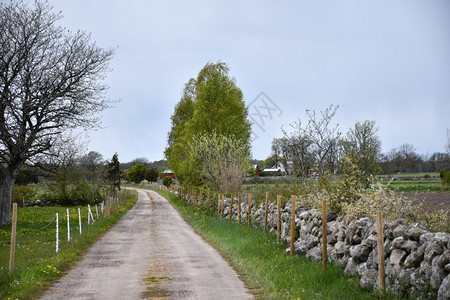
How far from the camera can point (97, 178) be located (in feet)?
146

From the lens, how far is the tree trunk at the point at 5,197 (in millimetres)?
25000

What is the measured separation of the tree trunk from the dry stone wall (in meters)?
19.3

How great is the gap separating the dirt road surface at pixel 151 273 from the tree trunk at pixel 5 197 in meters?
10.6

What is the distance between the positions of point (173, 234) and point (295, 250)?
8.81 meters

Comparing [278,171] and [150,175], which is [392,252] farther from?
[150,175]

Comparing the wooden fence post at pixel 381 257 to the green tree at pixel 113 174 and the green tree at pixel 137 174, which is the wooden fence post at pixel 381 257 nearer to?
the green tree at pixel 113 174

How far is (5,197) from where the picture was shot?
25109 mm

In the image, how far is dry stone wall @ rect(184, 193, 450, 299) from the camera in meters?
6.95

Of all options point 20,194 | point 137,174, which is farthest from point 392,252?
point 137,174

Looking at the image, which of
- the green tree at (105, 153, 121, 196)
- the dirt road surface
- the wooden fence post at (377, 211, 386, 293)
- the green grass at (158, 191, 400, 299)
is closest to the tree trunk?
the dirt road surface

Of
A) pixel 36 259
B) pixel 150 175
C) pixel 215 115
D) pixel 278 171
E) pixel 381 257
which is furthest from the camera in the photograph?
pixel 150 175

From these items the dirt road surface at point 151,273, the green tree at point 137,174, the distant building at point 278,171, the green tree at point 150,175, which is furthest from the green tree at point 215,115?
the green tree at point 137,174

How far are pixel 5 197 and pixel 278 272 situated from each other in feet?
66.4

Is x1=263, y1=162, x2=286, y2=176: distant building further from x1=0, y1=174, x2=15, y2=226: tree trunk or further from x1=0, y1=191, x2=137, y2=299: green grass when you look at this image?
x1=0, y1=174, x2=15, y2=226: tree trunk
